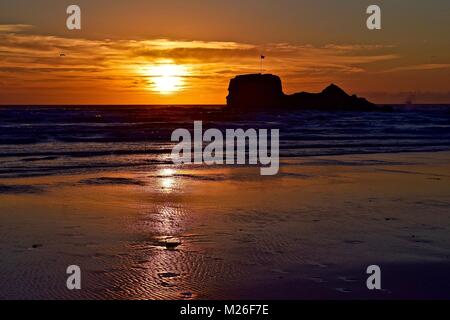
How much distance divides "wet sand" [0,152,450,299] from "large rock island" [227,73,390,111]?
110 meters

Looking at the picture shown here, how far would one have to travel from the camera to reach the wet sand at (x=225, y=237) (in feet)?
22.7

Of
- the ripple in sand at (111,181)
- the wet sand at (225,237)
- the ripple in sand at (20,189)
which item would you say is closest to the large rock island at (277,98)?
the ripple in sand at (111,181)

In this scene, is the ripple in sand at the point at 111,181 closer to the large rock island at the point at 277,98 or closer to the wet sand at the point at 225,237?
the wet sand at the point at 225,237

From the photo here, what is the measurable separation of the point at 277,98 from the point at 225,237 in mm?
127401

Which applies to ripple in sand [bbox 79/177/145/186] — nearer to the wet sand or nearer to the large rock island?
the wet sand

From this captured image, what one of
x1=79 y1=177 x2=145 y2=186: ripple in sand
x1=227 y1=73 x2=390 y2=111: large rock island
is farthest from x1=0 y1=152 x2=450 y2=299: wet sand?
x1=227 y1=73 x2=390 y2=111: large rock island

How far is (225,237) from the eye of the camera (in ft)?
30.3

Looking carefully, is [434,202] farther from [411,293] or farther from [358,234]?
[411,293]

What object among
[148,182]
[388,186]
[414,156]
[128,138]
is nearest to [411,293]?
[388,186]

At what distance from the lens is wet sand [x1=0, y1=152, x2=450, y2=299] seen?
6.91 metres

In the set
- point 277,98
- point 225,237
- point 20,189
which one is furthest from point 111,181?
point 277,98

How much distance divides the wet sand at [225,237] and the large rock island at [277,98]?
361ft

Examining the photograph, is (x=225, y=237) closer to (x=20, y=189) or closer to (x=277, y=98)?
(x=20, y=189)

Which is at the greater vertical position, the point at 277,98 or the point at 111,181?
the point at 277,98
